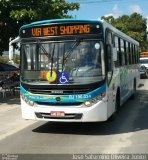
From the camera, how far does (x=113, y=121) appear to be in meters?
12.4

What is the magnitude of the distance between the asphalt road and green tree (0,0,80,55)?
5.76 m

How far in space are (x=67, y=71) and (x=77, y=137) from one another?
1.68 meters

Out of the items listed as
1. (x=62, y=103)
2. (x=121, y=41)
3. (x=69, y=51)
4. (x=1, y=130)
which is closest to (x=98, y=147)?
(x=62, y=103)

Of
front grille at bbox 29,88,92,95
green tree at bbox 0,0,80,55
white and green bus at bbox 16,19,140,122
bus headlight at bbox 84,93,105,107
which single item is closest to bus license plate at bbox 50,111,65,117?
white and green bus at bbox 16,19,140,122

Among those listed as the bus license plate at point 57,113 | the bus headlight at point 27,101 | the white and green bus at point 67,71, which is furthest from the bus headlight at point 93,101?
the bus headlight at point 27,101

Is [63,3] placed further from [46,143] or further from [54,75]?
[46,143]

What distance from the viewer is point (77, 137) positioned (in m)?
10.1

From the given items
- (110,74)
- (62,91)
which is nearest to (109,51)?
(110,74)

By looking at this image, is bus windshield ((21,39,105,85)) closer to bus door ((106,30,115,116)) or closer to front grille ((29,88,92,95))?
front grille ((29,88,92,95))

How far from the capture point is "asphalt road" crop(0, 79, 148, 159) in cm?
868

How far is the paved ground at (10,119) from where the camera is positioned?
1141 cm

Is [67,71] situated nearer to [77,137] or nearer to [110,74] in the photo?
[110,74]

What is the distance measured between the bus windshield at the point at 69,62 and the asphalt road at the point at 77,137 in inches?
53.9

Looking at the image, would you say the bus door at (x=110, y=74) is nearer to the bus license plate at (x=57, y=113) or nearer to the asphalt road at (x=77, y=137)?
the asphalt road at (x=77, y=137)
